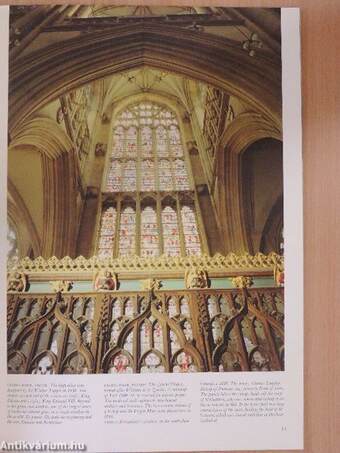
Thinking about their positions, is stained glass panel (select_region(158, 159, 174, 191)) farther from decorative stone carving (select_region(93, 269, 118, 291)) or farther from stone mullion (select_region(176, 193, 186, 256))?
decorative stone carving (select_region(93, 269, 118, 291))

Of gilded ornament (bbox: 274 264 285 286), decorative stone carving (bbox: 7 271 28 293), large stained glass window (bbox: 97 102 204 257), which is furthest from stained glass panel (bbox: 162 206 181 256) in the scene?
decorative stone carving (bbox: 7 271 28 293)

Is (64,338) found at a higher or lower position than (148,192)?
lower

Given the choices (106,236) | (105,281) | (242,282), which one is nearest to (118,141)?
(106,236)

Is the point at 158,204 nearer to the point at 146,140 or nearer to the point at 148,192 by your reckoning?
the point at 148,192

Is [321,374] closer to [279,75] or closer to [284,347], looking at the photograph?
[284,347]

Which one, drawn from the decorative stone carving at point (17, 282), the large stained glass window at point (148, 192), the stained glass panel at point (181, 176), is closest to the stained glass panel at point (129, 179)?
the large stained glass window at point (148, 192)

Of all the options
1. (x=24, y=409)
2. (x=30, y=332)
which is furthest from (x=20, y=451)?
(x=30, y=332)

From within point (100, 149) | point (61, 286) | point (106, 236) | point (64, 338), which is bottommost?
point (64, 338)

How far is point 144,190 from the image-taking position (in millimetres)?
1366

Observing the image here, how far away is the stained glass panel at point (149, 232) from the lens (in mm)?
1344

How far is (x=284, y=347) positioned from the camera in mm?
1357

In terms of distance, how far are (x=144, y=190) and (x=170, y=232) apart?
12 cm

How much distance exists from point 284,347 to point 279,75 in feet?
2.25

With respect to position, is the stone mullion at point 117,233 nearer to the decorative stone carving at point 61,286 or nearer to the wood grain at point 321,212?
the decorative stone carving at point 61,286
